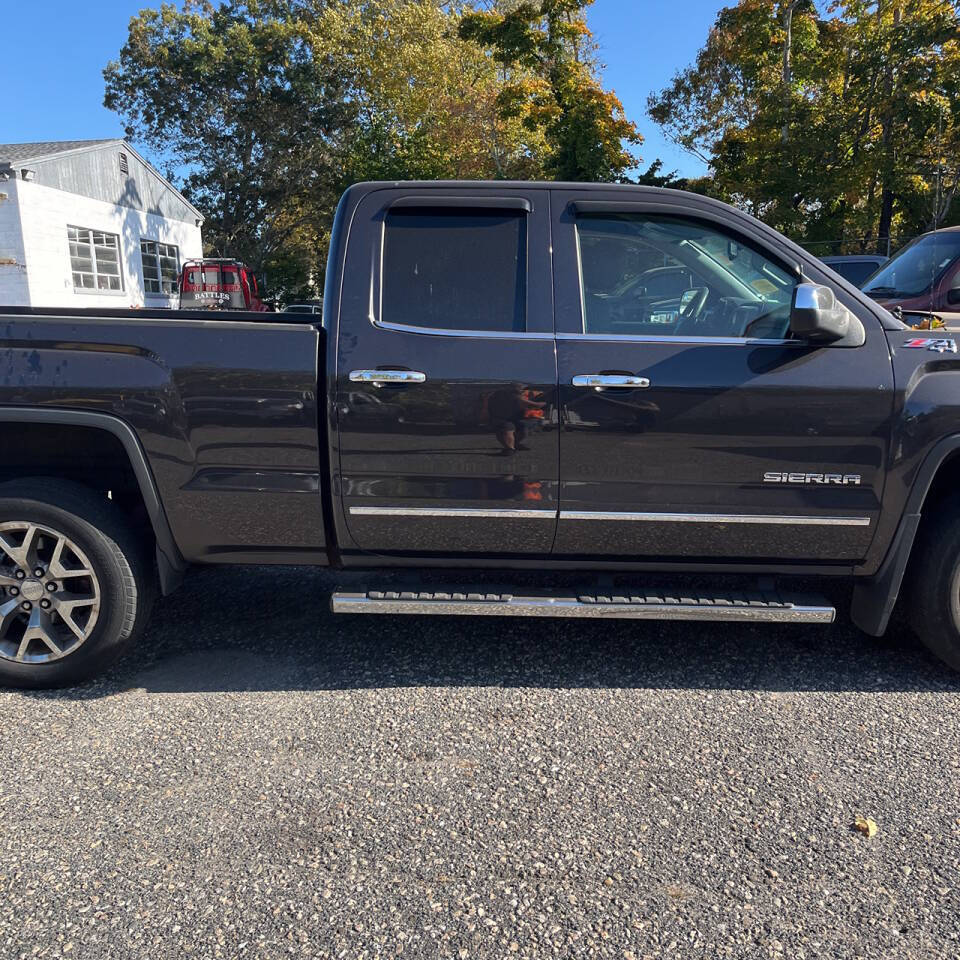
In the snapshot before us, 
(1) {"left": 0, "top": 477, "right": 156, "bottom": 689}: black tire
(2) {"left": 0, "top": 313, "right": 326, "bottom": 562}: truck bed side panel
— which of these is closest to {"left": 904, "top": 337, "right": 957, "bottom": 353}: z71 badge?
Answer: (2) {"left": 0, "top": 313, "right": 326, "bottom": 562}: truck bed side panel

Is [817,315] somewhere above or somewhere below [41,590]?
above

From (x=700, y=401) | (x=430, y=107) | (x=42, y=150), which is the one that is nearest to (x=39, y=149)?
(x=42, y=150)

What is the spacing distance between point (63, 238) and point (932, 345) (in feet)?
73.1

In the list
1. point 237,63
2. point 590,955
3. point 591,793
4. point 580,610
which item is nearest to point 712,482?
point 580,610

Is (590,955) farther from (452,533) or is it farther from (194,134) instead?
(194,134)

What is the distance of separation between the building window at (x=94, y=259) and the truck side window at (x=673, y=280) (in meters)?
21.5

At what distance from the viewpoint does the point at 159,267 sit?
26656 millimetres

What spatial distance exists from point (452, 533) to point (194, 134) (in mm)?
40446

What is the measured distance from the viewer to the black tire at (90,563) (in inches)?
128

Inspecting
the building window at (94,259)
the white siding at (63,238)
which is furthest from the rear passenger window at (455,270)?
the building window at (94,259)

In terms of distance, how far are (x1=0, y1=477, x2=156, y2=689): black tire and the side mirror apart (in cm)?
278

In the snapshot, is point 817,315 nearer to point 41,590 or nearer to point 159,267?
point 41,590

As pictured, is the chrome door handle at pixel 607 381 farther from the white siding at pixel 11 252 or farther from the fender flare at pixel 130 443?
the white siding at pixel 11 252

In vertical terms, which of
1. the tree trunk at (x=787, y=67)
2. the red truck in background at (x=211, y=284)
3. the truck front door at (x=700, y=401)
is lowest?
the truck front door at (x=700, y=401)
